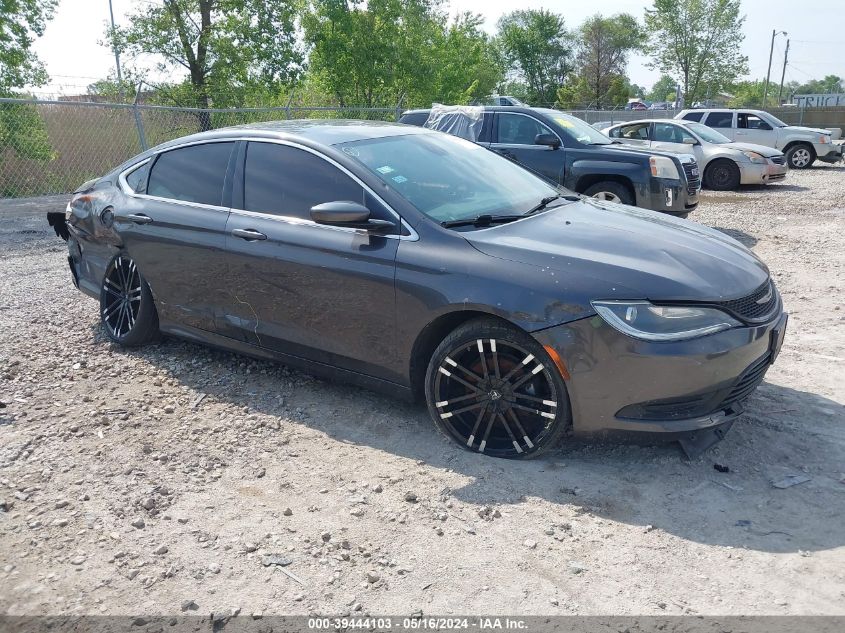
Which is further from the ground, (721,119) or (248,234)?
(721,119)

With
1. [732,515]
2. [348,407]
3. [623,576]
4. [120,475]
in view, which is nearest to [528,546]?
[623,576]

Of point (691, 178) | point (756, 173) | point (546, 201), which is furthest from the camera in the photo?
point (756, 173)

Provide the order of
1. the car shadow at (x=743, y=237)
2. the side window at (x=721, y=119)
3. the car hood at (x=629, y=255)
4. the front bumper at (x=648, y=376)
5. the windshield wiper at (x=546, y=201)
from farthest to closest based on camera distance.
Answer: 1. the side window at (x=721, y=119)
2. the car shadow at (x=743, y=237)
3. the windshield wiper at (x=546, y=201)
4. the car hood at (x=629, y=255)
5. the front bumper at (x=648, y=376)

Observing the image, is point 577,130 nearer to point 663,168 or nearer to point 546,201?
point 663,168

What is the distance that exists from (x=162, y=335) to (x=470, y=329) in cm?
282

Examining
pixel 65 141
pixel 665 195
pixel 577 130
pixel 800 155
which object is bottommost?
pixel 800 155

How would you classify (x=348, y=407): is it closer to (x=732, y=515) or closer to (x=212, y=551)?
(x=212, y=551)

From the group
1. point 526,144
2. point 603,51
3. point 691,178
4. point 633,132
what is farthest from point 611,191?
point 603,51

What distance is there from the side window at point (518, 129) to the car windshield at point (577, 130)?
0.23 m

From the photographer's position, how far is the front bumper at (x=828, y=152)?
20.6m

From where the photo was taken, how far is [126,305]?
5293mm

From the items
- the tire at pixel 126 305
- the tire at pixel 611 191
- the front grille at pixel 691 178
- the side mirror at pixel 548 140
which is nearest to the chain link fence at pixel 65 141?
the side mirror at pixel 548 140

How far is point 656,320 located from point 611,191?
21.7 feet

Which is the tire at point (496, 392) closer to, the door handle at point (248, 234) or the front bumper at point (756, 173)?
the door handle at point (248, 234)
